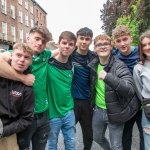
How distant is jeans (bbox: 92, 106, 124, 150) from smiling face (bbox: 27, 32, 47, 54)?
1287 mm

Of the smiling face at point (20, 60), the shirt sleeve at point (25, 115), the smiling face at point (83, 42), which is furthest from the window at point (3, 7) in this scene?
the shirt sleeve at point (25, 115)

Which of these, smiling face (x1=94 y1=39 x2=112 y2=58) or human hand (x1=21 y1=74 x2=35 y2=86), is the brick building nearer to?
smiling face (x1=94 y1=39 x2=112 y2=58)

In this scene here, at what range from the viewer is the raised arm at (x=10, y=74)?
327 cm

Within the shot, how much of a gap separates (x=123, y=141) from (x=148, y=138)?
1002mm

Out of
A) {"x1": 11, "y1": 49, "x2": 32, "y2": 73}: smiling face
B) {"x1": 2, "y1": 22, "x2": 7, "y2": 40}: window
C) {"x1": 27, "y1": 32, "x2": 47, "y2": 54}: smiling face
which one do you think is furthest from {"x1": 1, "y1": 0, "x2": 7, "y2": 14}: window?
{"x1": 11, "y1": 49, "x2": 32, "y2": 73}: smiling face

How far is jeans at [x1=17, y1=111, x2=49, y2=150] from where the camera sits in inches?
143

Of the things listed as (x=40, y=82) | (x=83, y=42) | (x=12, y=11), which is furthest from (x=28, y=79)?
(x=12, y=11)

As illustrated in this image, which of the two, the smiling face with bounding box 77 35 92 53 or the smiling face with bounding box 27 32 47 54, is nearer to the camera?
the smiling face with bounding box 27 32 47 54

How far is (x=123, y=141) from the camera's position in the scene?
15.1 ft

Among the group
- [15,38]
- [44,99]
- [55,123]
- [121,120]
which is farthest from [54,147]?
[15,38]

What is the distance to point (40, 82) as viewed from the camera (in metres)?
3.81

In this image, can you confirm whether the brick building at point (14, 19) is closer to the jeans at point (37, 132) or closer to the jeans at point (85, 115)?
the jeans at point (85, 115)

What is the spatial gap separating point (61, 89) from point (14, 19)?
138 ft

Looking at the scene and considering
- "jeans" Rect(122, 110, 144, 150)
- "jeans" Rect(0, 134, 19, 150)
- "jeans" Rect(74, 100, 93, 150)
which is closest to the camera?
"jeans" Rect(0, 134, 19, 150)
